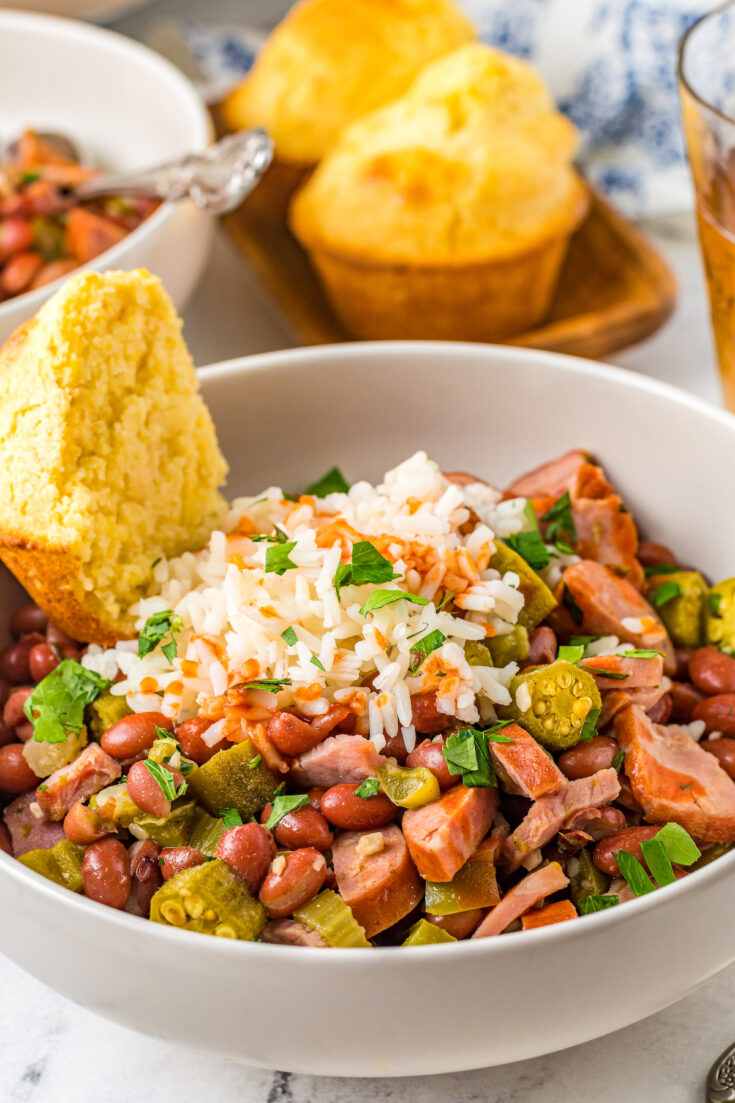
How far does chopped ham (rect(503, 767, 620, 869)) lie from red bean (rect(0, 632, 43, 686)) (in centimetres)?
92

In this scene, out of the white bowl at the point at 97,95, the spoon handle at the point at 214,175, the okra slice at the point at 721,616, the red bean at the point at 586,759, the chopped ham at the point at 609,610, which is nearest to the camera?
the red bean at the point at 586,759

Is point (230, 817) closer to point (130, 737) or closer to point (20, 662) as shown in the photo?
point (130, 737)

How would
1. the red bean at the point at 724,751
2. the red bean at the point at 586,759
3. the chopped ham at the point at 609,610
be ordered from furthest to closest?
the chopped ham at the point at 609,610 → the red bean at the point at 724,751 → the red bean at the point at 586,759

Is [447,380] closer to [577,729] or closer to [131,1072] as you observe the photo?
[577,729]

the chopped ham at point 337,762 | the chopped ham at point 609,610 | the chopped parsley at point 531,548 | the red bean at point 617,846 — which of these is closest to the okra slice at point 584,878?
the red bean at point 617,846

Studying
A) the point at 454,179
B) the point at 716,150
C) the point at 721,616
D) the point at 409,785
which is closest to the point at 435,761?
the point at 409,785

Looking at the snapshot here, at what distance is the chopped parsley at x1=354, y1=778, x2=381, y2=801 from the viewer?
1634 mm

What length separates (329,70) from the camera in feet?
11.1

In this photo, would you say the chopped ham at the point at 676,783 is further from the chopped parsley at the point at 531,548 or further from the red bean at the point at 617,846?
the chopped parsley at the point at 531,548

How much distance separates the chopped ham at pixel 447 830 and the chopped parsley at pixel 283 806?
16 cm

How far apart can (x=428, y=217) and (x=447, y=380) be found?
0.73 meters

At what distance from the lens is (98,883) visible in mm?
1584

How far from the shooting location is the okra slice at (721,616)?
6.77 ft

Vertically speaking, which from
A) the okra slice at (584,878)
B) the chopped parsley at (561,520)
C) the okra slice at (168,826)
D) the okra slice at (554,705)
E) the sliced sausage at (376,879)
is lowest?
the okra slice at (584,878)
